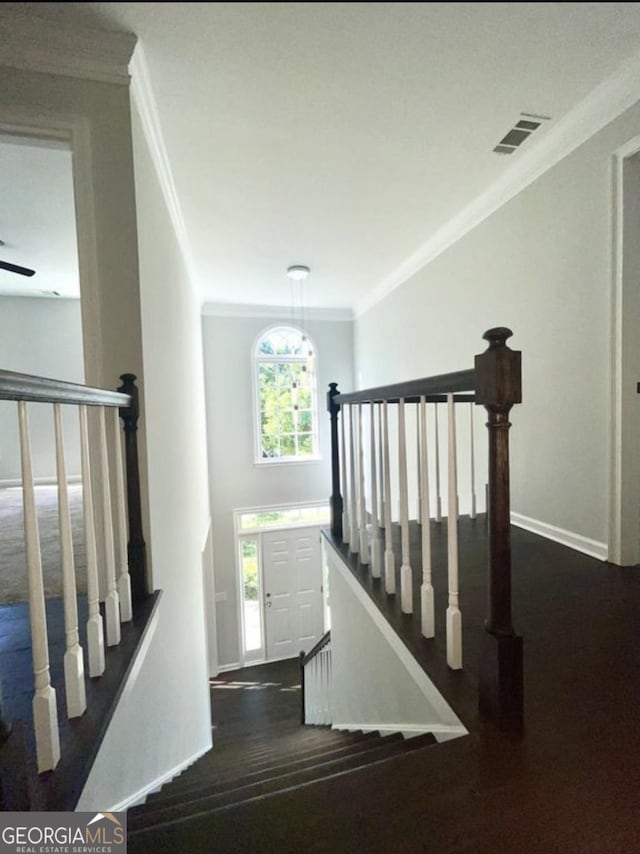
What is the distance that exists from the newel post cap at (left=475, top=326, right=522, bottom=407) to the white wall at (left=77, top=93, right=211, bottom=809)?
4.52 feet

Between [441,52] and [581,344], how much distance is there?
1547 mm

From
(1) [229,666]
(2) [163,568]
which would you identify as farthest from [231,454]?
(2) [163,568]

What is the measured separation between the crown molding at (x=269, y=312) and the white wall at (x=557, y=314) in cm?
273

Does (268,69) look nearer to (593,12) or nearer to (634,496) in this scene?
(593,12)

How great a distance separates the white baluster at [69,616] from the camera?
3.12 ft

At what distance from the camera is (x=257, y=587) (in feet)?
18.1

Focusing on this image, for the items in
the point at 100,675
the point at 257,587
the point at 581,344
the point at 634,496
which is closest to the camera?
the point at 100,675

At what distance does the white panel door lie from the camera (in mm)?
5551

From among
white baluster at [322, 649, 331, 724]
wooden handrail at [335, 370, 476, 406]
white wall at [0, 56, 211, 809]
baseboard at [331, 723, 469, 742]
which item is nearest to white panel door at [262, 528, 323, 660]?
white baluster at [322, 649, 331, 724]

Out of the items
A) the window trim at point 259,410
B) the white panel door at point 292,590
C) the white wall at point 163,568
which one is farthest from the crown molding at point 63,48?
the white panel door at point 292,590

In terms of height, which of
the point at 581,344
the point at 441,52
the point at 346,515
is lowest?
the point at 346,515

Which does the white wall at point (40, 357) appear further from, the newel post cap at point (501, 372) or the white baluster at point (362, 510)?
the newel post cap at point (501, 372)

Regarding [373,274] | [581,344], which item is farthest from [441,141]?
[373,274]

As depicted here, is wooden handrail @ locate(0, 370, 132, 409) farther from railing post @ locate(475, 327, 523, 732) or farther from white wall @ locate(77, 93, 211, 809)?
railing post @ locate(475, 327, 523, 732)
